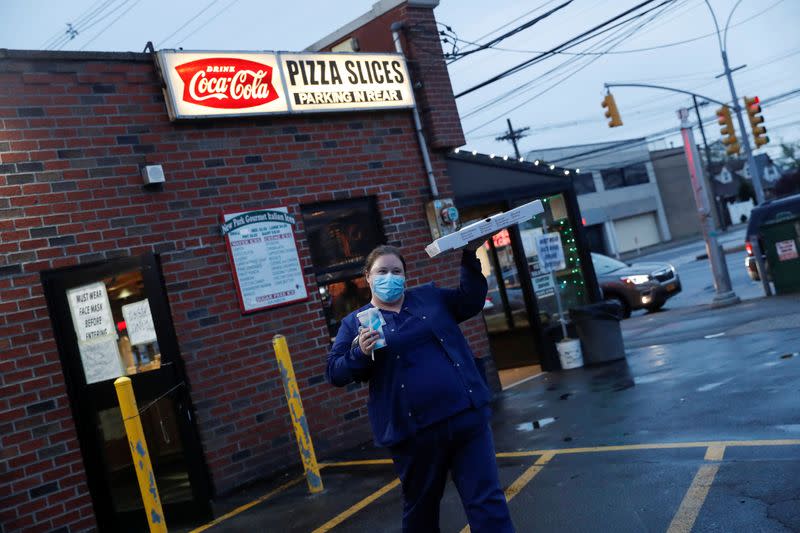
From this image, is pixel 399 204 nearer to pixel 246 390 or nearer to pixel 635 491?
pixel 246 390

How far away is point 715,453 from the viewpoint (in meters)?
5.58

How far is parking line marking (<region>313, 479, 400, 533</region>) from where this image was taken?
5824 millimetres

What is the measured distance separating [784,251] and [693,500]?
37.7 ft

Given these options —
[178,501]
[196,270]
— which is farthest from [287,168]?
[178,501]

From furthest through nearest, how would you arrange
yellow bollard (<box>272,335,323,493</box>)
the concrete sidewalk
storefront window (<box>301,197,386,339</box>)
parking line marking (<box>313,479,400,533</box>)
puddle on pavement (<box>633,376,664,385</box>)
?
storefront window (<box>301,197,386,339</box>)
puddle on pavement (<box>633,376,664,385</box>)
yellow bollard (<box>272,335,323,493</box>)
parking line marking (<box>313,479,400,533</box>)
the concrete sidewalk

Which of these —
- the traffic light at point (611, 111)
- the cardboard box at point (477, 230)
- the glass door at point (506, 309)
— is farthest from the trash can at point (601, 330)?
the traffic light at point (611, 111)

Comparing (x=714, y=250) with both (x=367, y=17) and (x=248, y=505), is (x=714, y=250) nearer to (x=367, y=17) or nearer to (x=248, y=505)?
(x=367, y=17)

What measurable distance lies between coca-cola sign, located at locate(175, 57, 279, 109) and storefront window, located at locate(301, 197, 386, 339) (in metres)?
1.42

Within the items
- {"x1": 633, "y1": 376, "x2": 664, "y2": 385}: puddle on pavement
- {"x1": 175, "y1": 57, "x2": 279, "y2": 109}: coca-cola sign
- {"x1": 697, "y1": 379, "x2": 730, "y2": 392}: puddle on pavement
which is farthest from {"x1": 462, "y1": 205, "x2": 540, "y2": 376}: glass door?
{"x1": 175, "y1": 57, "x2": 279, "y2": 109}: coca-cola sign

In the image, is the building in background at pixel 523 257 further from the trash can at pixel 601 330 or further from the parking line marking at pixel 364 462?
the parking line marking at pixel 364 462

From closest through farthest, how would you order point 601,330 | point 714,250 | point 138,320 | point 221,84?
point 138,320 < point 221,84 < point 601,330 < point 714,250

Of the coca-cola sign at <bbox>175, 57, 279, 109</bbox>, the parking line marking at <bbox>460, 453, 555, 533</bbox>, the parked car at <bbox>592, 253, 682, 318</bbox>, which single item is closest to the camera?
the parking line marking at <bbox>460, 453, 555, 533</bbox>

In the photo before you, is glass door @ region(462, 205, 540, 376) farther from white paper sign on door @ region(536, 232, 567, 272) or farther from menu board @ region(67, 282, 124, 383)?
menu board @ region(67, 282, 124, 383)

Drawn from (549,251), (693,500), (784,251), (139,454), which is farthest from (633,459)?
(784,251)
